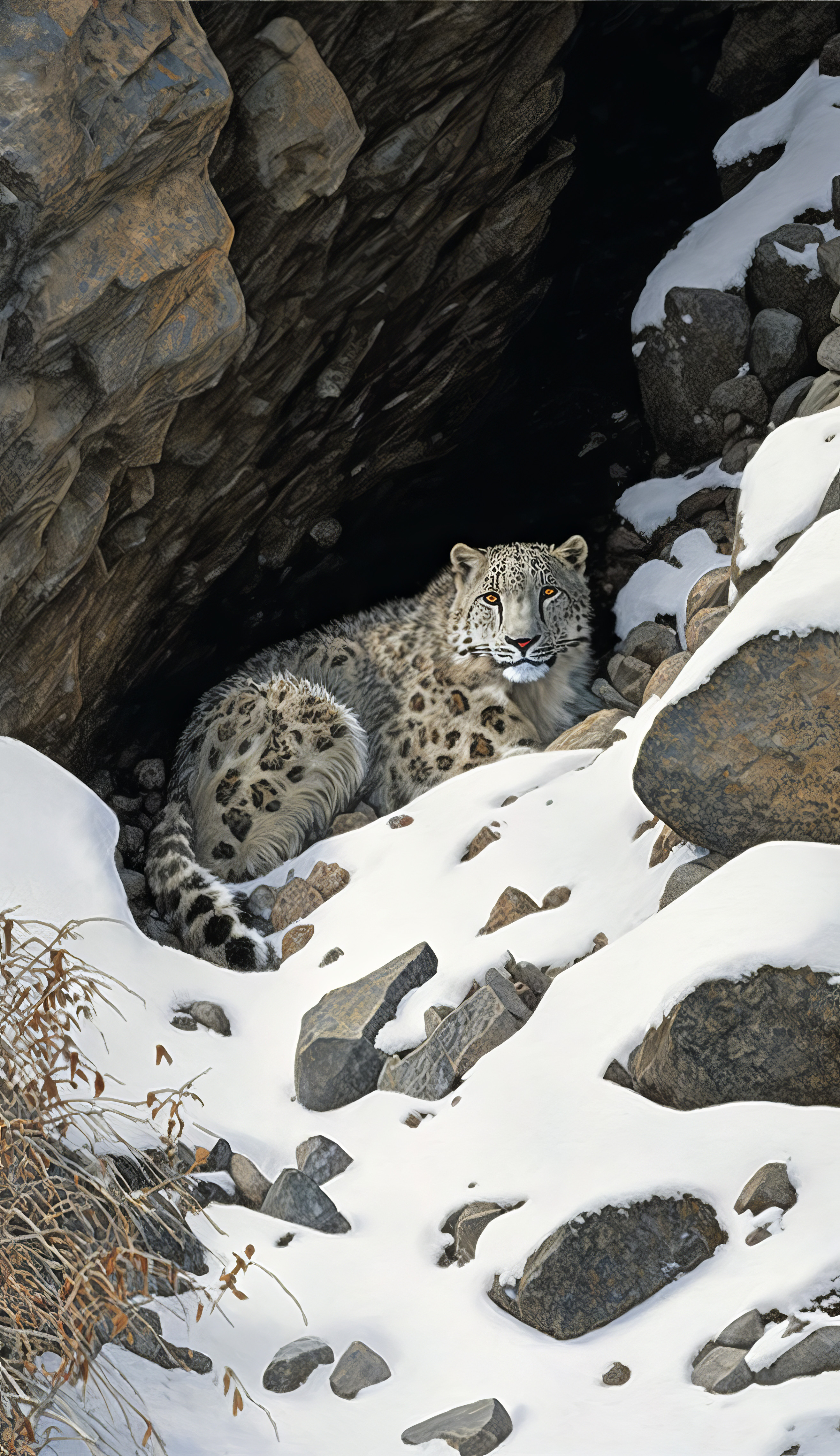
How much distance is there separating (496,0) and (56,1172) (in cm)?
585

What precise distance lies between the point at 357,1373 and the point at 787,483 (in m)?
3.38

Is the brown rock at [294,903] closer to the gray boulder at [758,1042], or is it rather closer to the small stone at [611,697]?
the small stone at [611,697]

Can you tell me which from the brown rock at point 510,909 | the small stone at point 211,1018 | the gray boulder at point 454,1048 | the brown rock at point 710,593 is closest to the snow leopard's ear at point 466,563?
the brown rock at point 710,593

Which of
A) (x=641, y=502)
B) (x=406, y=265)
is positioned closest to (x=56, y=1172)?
(x=406, y=265)

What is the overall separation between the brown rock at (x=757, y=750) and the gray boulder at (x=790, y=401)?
14.6 feet

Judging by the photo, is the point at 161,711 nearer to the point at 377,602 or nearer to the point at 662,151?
the point at 377,602

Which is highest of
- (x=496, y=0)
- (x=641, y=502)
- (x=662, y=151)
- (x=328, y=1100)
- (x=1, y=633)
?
(x=496, y=0)

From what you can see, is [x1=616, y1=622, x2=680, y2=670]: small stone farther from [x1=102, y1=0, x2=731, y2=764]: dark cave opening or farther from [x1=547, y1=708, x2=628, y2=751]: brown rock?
[x1=547, y1=708, x2=628, y2=751]: brown rock

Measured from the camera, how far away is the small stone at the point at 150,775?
7.64 meters

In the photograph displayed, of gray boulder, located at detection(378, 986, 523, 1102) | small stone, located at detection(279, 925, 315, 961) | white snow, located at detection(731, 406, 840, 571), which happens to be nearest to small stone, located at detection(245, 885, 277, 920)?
small stone, located at detection(279, 925, 315, 961)

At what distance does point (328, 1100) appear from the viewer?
457 cm

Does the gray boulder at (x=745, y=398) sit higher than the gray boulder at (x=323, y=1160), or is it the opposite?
the gray boulder at (x=323, y=1160)

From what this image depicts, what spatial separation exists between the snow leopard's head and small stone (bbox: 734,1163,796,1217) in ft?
13.6

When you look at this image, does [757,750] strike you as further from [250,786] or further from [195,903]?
[250,786]
